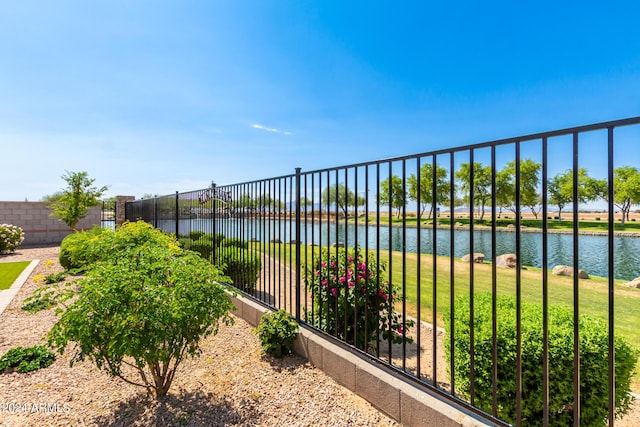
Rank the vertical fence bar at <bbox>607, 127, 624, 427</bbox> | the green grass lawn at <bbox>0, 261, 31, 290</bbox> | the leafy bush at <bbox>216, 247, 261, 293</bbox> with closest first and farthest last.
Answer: the vertical fence bar at <bbox>607, 127, 624, 427</bbox> → the leafy bush at <bbox>216, 247, 261, 293</bbox> → the green grass lawn at <bbox>0, 261, 31, 290</bbox>

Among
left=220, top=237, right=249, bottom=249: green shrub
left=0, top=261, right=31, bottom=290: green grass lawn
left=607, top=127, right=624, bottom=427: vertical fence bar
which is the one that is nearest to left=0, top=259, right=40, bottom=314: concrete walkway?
left=0, top=261, right=31, bottom=290: green grass lawn

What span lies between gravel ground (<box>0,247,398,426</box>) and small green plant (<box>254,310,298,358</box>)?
0.12 meters

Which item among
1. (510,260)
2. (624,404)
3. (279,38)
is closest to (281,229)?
(624,404)

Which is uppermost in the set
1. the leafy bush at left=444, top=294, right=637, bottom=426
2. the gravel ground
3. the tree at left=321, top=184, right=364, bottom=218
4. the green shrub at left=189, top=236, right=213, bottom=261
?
the tree at left=321, top=184, right=364, bottom=218

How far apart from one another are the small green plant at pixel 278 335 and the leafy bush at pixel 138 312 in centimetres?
107

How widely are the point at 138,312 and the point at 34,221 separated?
18.9 m

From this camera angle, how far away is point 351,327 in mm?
3412

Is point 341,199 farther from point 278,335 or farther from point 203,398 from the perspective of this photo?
point 203,398

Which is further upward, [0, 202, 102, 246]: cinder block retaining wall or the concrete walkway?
[0, 202, 102, 246]: cinder block retaining wall

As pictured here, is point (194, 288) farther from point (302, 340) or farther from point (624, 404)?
point (624, 404)

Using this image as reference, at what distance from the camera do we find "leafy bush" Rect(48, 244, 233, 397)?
83.7 inches

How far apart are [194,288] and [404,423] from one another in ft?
6.50

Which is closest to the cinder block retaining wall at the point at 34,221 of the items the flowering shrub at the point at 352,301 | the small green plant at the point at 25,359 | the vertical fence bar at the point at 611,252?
the small green plant at the point at 25,359

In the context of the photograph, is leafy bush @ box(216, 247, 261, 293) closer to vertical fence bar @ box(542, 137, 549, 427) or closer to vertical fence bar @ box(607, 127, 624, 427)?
vertical fence bar @ box(542, 137, 549, 427)
